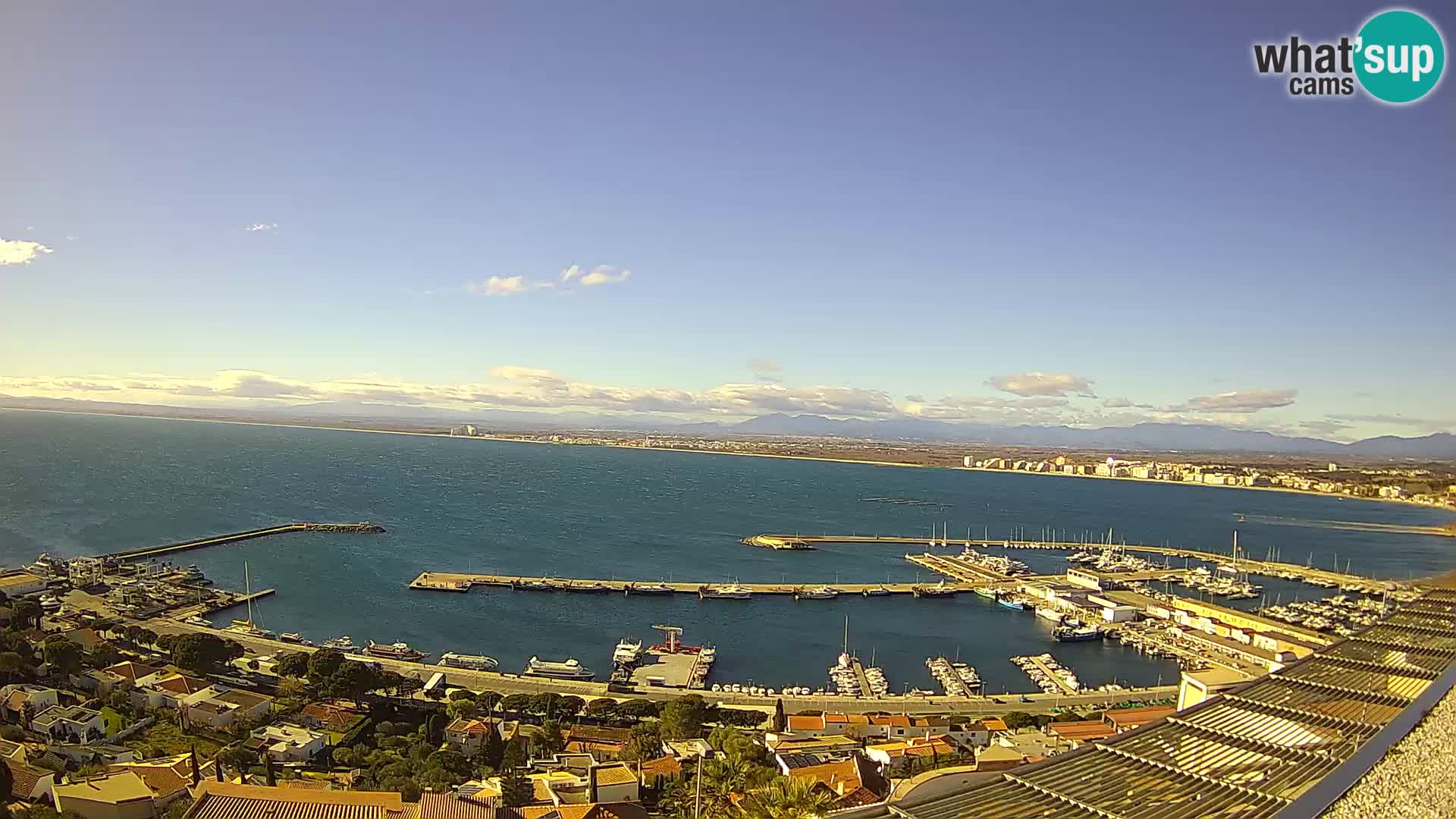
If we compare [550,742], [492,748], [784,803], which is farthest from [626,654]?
[784,803]

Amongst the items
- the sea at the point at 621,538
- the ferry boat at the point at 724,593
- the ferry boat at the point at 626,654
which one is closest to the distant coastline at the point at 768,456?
the sea at the point at 621,538

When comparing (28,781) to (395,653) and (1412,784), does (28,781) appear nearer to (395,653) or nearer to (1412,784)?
(395,653)

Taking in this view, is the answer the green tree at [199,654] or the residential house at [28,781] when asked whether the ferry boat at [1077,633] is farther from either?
the residential house at [28,781]

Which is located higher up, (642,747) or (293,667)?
(642,747)

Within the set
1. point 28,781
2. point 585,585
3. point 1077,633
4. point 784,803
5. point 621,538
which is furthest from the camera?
point 621,538

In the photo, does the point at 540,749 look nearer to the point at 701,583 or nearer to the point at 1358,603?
the point at 701,583

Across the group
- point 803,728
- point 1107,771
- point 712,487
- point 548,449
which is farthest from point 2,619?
point 548,449

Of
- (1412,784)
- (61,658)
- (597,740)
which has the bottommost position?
(597,740)

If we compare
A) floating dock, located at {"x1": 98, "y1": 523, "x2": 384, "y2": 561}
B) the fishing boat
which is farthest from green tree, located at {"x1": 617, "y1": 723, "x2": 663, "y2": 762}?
floating dock, located at {"x1": 98, "y1": 523, "x2": 384, "y2": 561}
